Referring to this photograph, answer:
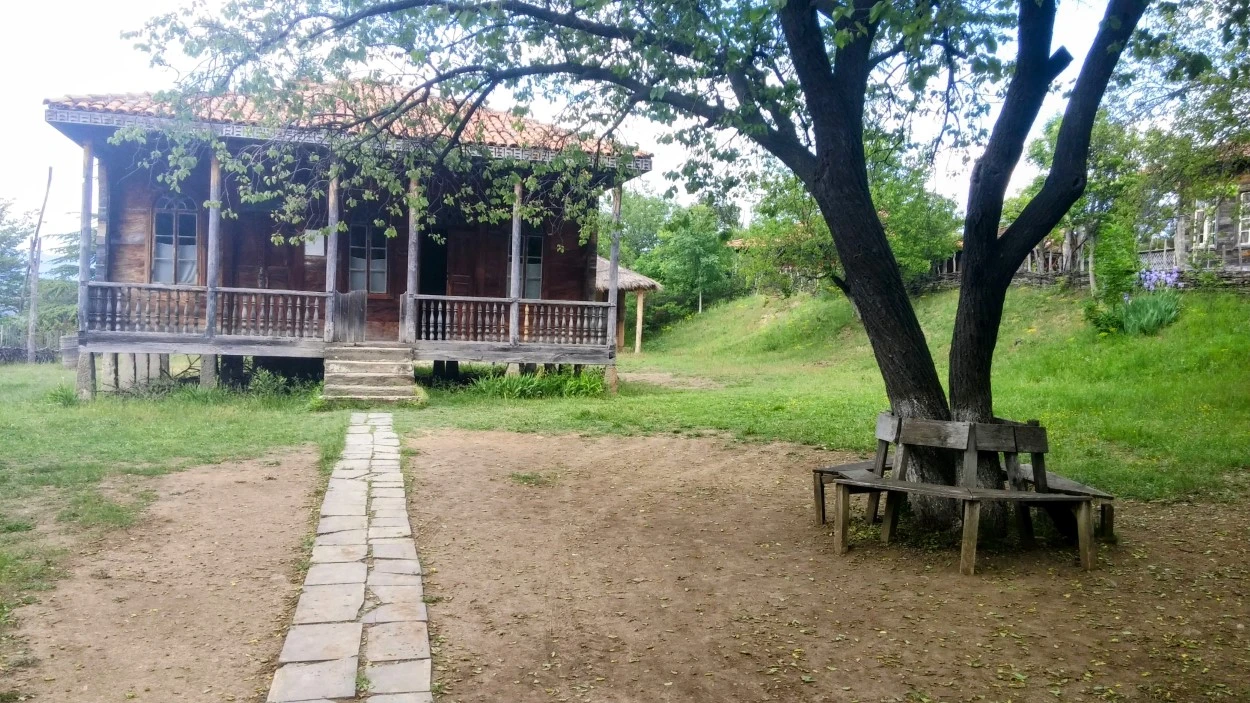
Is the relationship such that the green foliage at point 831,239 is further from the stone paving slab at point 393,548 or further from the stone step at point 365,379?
the stone paving slab at point 393,548

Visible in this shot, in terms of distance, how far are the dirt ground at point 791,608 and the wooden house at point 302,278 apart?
7.30 m

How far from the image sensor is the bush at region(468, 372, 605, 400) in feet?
43.9

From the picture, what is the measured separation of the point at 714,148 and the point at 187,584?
523 centimetres

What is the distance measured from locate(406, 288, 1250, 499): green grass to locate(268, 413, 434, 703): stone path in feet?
14.8

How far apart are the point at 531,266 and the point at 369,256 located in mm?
2830

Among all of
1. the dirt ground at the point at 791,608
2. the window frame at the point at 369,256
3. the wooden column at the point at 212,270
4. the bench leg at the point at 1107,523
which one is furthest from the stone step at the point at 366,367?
the bench leg at the point at 1107,523

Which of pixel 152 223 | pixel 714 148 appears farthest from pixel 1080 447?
pixel 152 223

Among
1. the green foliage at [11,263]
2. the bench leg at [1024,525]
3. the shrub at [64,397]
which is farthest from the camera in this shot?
the green foliage at [11,263]

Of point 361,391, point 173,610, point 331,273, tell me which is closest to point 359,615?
point 173,610

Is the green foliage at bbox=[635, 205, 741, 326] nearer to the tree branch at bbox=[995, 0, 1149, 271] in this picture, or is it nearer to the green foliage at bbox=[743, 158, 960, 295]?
the green foliage at bbox=[743, 158, 960, 295]

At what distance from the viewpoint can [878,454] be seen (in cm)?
531

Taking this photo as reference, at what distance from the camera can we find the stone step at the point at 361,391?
11578mm

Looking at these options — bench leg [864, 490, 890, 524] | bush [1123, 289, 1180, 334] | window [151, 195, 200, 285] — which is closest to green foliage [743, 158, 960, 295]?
bush [1123, 289, 1180, 334]

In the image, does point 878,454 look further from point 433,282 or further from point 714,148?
point 433,282
